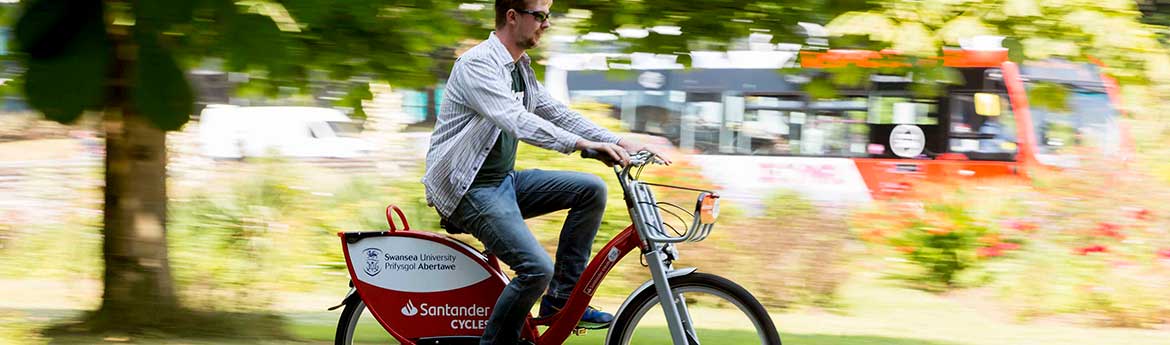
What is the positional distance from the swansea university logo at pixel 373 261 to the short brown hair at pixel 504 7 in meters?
1.03

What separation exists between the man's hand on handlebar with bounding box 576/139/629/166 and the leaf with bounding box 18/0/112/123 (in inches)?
59.0

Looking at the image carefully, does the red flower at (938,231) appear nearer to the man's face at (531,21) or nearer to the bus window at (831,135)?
the man's face at (531,21)

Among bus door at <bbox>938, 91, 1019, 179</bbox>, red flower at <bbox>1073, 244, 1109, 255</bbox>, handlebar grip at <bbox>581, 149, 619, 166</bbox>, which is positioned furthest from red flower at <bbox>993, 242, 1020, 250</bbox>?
bus door at <bbox>938, 91, 1019, 179</bbox>

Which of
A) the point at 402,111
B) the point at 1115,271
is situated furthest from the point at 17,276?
the point at 1115,271

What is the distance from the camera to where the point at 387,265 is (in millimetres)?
4707

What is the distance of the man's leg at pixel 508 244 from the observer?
4266 millimetres

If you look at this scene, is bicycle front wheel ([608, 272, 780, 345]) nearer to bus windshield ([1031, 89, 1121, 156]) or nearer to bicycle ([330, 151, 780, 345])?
bicycle ([330, 151, 780, 345])

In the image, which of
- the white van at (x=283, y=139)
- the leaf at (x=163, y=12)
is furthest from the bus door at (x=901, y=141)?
the leaf at (x=163, y=12)

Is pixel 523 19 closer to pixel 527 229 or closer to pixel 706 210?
pixel 527 229

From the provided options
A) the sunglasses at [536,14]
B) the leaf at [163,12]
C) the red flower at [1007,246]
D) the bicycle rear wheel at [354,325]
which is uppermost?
the sunglasses at [536,14]

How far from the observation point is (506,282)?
4.59 meters

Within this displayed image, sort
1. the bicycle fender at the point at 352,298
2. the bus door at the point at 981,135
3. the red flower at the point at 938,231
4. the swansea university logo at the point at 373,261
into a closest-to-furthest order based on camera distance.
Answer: the swansea university logo at the point at 373,261, the bicycle fender at the point at 352,298, the red flower at the point at 938,231, the bus door at the point at 981,135

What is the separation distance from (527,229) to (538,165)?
4.74 m

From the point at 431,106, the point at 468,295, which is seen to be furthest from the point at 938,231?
the point at 468,295
